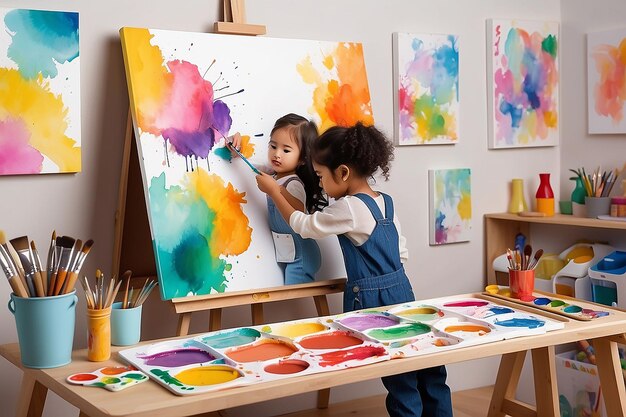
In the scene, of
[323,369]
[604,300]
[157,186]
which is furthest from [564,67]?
Result: [323,369]

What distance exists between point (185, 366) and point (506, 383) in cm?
147

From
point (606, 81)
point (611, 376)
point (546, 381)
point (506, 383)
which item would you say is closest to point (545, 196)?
point (606, 81)

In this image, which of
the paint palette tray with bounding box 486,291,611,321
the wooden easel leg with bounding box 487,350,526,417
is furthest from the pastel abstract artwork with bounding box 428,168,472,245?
the paint palette tray with bounding box 486,291,611,321

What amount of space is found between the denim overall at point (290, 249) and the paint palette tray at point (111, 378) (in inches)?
34.1

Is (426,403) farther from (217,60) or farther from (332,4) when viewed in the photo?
(332,4)

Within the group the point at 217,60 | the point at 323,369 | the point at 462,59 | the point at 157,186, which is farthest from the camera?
Result: the point at 462,59

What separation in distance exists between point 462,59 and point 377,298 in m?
1.40

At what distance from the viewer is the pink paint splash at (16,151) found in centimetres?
257

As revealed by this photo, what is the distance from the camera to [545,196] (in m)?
3.64

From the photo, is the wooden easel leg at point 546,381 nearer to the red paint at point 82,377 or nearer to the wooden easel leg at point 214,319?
the wooden easel leg at point 214,319

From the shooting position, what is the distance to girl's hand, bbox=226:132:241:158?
2709mm

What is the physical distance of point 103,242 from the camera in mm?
2816

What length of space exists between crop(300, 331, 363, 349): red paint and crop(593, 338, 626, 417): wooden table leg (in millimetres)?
798

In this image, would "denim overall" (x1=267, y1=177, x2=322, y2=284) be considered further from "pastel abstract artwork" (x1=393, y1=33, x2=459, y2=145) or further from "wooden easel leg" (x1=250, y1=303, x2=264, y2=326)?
"pastel abstract artwork" (x1=393, y1=33, x2=459, y2=145)
